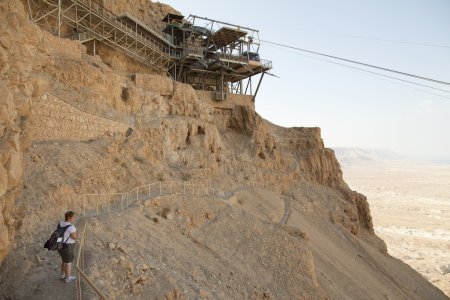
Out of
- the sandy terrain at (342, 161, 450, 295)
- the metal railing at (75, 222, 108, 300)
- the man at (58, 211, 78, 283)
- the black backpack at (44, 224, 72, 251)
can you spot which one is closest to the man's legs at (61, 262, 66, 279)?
the man at (58, 211, 78, 283)

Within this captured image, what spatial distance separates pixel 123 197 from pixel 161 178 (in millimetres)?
3818

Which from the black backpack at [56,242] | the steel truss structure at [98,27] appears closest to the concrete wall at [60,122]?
the black backpack at [56,242]

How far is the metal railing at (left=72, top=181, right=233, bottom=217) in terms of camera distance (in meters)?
10.2

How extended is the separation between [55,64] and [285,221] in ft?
54.8

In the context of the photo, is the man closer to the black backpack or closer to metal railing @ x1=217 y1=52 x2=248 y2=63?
the black backpack

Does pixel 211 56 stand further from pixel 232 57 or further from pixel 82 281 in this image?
→ pixel 82 281

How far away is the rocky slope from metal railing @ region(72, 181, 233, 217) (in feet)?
1.28

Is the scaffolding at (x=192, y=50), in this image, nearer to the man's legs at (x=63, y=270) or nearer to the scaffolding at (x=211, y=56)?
the scaffolding at (x=211, y=56)

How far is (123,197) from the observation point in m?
12.6

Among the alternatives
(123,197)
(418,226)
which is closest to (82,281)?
(123,197)

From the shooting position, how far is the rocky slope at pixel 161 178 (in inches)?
289

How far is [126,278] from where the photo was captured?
23.0ft

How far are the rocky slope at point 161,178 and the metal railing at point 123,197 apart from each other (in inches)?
15.4

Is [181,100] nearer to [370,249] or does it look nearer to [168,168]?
[168,168]
